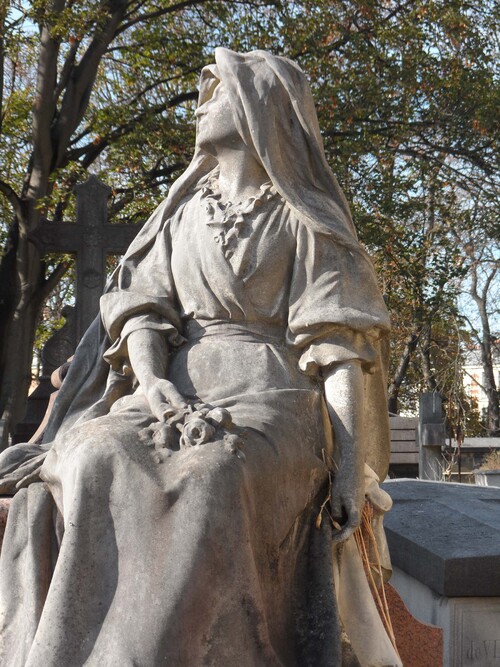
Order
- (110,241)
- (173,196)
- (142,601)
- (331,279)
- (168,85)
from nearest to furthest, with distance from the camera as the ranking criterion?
(142,601)
(331,279)
(173,196)
(110,241)
(168,85)

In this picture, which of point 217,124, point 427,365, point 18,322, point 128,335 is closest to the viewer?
point 128,335

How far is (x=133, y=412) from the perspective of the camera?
11.7 ft

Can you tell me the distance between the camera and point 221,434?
3.35 m

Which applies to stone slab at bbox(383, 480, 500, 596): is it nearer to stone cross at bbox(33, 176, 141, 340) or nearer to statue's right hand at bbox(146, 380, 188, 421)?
statue's right hand at bbox(146, 380, 188, 421)

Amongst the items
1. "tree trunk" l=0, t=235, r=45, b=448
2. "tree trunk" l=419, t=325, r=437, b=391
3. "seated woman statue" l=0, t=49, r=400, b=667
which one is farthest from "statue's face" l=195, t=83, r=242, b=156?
"tree trunk" l=419, t=325, r=437, b=391

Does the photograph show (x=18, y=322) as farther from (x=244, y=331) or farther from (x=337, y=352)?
(x=337, y=352)

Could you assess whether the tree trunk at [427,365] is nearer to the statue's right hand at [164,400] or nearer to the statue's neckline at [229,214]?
the statue's neckline at [229,214]

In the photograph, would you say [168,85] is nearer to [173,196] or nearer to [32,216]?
[32,216]

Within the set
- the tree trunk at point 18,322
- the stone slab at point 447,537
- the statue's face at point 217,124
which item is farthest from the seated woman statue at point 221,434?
the tree trunk at point 18,322

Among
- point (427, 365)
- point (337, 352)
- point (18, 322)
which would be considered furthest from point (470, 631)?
point (427, 365)

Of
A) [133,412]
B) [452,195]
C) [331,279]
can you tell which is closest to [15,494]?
[133,412]

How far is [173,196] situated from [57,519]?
4.75 feet

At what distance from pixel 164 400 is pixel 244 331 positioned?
1.56 feet

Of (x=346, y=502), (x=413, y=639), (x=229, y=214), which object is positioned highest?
(x=229, y=214)
